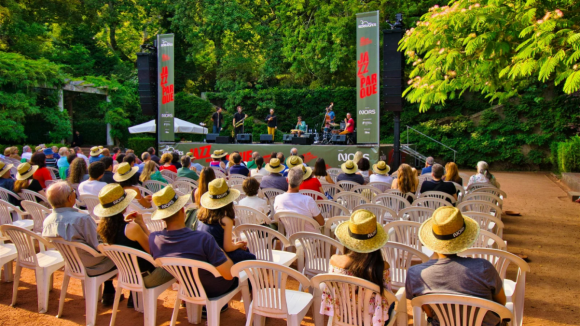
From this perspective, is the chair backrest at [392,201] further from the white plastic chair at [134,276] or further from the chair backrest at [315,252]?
the white plastic chair at [134,276]

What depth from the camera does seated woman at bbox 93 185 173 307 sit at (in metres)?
2.78

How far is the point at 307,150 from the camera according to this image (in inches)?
465

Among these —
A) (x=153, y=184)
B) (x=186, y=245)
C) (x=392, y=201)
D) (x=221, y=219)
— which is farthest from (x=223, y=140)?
(x=186, y=245)

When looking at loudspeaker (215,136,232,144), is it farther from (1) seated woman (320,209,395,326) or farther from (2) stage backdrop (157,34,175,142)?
(1) seated woman (320,209,395,326)

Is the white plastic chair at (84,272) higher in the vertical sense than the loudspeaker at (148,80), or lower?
lower

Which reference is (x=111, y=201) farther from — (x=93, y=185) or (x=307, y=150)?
(x=307, y=150)

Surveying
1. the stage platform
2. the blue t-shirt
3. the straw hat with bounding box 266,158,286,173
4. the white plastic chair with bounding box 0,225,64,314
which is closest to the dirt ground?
the white plastic chair with bounding box 0,225,64,314

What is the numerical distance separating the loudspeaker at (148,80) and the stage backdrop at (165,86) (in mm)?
159

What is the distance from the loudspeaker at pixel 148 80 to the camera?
12992 mm

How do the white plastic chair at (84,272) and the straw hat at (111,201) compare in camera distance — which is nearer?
the straw hat at (111,201)

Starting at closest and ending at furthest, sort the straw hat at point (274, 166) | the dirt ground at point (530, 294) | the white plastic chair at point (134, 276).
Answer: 1. the white plastic chair at point (134, 276)
2. the dirt ground at point (530, 294)
3. the straw hat at point (274, 166)

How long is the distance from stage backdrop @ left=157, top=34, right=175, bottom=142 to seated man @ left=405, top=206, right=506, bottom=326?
482 inches

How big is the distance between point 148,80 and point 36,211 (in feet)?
32.6

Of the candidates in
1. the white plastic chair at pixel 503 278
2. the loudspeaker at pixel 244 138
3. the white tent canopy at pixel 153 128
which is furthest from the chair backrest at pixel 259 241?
the white tent canopy at pixel 153 128
